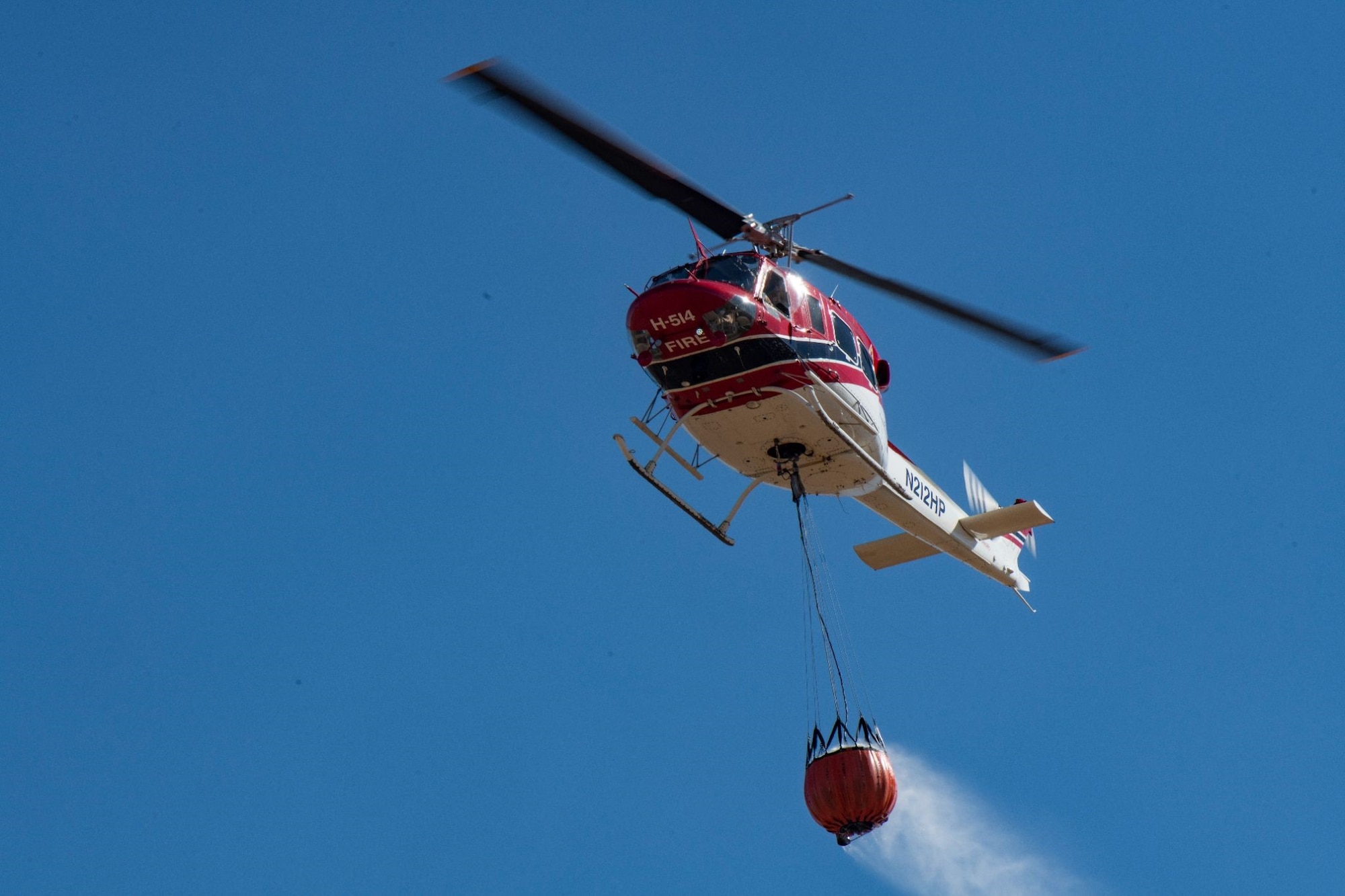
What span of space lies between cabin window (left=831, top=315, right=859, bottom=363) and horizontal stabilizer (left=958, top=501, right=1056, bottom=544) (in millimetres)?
4853

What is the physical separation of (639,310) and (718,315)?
1.07 metres

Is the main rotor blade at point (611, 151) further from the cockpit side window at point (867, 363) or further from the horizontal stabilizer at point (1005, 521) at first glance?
→ the horizontal stabilizer at point (1005, 521)

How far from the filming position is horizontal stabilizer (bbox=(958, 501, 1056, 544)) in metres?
26.3

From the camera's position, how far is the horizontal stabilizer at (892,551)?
28750 millimetres

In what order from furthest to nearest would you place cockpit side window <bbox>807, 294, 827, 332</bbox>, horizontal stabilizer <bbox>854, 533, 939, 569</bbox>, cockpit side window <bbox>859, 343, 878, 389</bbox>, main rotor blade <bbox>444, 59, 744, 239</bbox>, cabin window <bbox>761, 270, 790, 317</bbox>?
horizontal stabilizer <bbox>854, 533, 939, 569</bbox>
cockpit side window <bbox>859, 343, 878, 389</bbox>
cockpit side window <bbox>807, 294, 827, 332</bbox>
cabin window <bbox>761, 270, 790, 317</bbox>
main rotor blade <bbox>444, 59, 744, 239</bbox>

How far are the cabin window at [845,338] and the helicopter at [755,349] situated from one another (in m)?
0.03

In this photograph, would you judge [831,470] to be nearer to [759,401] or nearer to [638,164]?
[759,401]

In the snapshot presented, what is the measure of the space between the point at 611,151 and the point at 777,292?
298 cm

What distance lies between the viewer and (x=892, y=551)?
2903cm

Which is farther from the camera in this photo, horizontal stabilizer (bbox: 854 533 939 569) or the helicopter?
horizontal stabilizer (bbox: 854 533 939 569)

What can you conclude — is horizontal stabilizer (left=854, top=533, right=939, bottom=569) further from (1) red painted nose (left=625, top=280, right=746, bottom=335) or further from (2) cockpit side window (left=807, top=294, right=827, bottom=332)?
(1) red painted nose (left=625, top=280, right=746, bottom=335)

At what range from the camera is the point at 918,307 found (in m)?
23.8

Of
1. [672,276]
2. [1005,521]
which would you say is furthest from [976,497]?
[672,276]

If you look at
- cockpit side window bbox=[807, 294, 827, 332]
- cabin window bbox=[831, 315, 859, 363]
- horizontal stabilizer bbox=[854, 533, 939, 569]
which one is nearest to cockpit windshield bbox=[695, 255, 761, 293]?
cockpit side window bbox=[807, 294, 827, 332]
